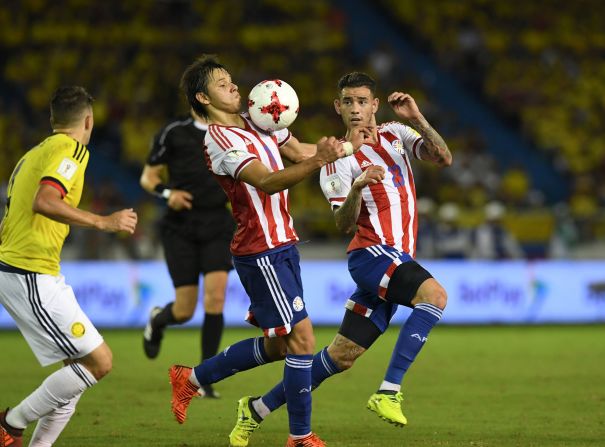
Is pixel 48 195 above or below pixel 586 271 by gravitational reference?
above

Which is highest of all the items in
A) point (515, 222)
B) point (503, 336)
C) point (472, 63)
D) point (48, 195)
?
point (472, 63)

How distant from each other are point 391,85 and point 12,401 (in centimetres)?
1663

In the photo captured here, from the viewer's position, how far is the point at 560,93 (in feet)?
80.0

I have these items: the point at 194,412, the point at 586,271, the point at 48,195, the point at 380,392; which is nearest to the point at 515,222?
the point at 586,271

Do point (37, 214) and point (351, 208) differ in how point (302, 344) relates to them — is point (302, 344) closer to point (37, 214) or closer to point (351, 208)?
point (351, 208)

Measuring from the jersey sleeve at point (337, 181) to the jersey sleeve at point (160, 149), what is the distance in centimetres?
279

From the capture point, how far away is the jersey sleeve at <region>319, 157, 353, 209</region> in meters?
7.16

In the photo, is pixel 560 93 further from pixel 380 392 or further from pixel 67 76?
pixel 380 392

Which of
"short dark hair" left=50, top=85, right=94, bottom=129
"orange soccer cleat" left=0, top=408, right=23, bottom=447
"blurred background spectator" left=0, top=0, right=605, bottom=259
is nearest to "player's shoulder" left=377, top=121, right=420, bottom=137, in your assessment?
"short dark hair" left=50, top=85, right=94, bottom=129

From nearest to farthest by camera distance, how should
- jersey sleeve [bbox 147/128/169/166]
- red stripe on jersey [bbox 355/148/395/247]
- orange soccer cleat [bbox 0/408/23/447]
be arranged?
orange soccer cleat [bbox 0/408/23/447] < red stripe on jersey [bbox 355/148/395/247] < jersey sleeve [bbox 147/128/169/166]

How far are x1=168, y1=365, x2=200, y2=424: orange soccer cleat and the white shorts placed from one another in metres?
1.14

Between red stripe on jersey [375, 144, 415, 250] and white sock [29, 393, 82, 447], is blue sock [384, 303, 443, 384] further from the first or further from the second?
white sock [29, 393, 82, 447]

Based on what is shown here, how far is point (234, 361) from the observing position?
6.90m

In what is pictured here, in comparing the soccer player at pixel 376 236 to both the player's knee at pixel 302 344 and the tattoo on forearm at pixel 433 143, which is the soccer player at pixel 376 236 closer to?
the tattoo on forearm at pixel 433 143
